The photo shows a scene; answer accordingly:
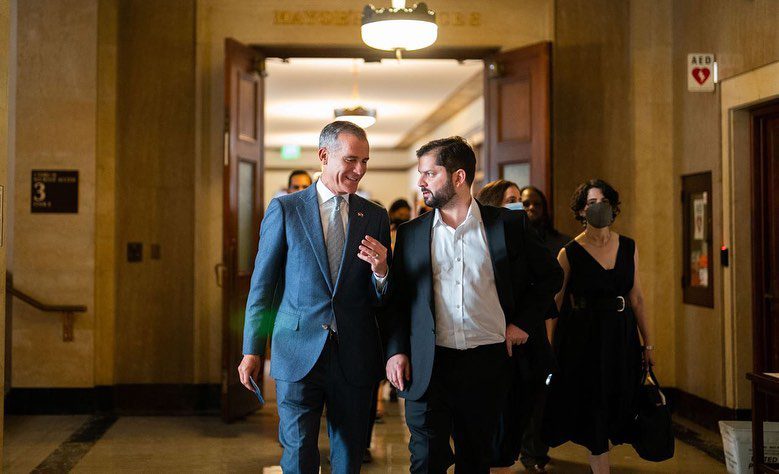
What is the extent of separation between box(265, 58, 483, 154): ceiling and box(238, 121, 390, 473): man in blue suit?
6315 mm

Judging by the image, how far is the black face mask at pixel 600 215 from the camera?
15.0 feet

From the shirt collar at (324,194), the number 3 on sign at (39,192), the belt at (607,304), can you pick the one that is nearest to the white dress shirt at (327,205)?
the shirt collar at (324,194)

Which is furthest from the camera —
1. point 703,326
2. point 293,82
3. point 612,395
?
point 293,82

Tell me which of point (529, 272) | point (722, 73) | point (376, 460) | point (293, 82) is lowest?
point (376, 460)

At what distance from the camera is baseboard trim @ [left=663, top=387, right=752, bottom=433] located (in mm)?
6195

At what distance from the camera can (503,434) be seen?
13.0ft

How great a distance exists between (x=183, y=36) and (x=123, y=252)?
1.80m

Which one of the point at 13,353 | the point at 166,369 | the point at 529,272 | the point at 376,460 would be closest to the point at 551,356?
the point at 529,272

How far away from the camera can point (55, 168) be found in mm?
7094

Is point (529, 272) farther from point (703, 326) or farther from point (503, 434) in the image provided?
point (703, 326)

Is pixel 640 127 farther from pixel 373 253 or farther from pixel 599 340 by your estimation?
pixel 373 253

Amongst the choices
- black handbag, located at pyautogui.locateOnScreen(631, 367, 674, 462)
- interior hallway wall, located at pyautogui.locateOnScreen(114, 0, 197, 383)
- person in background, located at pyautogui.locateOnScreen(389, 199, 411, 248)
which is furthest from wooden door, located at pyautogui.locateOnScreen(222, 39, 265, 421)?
black handbag, located at pyautogui.locateOnScreen(631, 367, 674, 462)

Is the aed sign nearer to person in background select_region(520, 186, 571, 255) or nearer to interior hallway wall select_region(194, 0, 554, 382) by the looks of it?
interior hallway wall select_region(194, 0, 554, 382)

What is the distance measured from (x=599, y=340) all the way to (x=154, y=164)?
412cm
